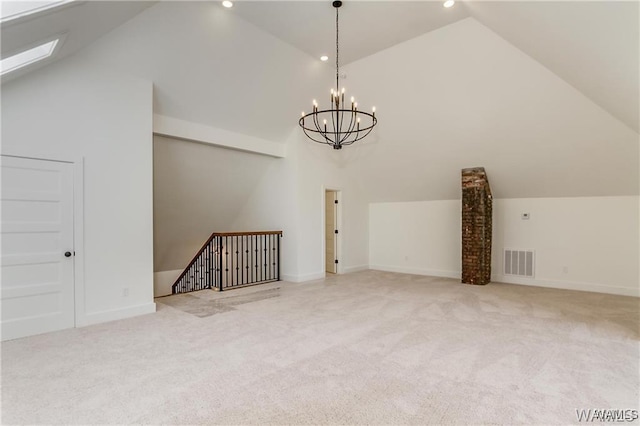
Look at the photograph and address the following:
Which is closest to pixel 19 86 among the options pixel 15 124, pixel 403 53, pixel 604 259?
pixel 15 124

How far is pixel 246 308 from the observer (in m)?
4.92

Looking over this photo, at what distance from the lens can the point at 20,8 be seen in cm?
237

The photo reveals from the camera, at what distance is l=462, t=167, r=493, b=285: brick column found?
21.3 ft

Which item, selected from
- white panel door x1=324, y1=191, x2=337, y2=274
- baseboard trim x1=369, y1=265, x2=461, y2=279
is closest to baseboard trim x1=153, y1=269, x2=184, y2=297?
white panel door x1=324, y1=191, x2=337, y2=274

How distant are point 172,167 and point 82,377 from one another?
3955 mm

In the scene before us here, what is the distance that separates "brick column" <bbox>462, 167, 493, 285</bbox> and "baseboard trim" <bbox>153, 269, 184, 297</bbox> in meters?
6.88

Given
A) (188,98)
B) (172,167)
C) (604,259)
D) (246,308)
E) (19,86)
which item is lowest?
(246,308)

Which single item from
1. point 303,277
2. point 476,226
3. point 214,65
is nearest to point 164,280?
point 303,277

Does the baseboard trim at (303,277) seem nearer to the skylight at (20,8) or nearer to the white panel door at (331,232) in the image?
the white panel door at (331,232)

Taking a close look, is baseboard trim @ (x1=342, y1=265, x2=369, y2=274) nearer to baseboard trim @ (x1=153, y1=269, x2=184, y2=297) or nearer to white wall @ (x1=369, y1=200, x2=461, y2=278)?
white wall @ (x1=369, y1=200, x2=461, y2=278)

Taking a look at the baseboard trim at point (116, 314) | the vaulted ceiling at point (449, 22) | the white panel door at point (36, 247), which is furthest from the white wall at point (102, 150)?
the vaulted ceiling at point (449, 22)

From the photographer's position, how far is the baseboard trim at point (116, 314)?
4086 millimetres

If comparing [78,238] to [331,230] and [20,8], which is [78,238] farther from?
[331,230]

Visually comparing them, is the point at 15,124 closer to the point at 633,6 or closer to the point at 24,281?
the point at 24,281
